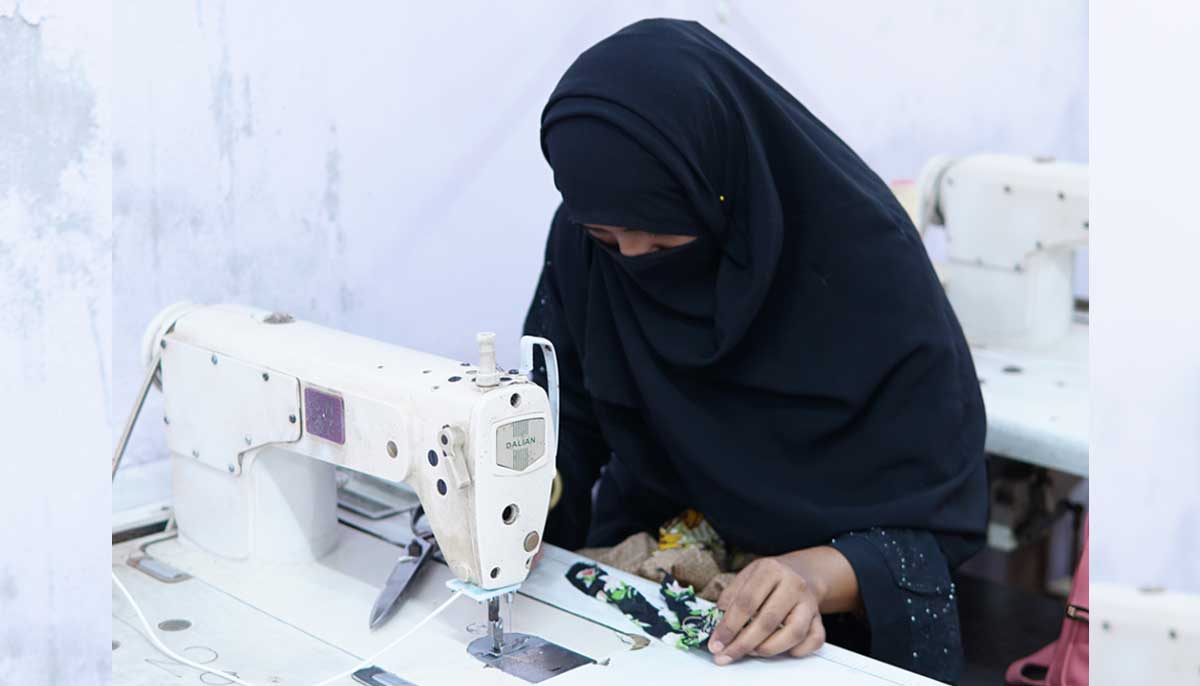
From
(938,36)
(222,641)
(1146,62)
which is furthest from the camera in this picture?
(938,36)

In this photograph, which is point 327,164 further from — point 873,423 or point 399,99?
point 873,423

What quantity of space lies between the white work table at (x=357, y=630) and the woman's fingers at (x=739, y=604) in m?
0.03

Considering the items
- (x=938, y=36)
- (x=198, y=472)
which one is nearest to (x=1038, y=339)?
(x=938, y=36)

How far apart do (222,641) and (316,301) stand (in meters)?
0.87

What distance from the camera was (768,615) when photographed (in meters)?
1.48

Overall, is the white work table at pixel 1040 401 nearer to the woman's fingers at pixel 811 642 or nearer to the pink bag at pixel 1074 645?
the pink bag at pixel 1074 645

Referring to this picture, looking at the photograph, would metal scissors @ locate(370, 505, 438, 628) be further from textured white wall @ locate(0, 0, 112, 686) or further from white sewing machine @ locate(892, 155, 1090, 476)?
white sewing machine @ locate(892, 155, 1090, 476)

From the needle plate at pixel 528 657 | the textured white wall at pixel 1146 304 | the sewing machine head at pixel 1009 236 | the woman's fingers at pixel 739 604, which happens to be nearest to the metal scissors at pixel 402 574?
the needle plate at pixel 528 657

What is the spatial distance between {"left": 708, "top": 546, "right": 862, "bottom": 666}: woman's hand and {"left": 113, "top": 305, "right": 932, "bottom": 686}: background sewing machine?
0.02 meters

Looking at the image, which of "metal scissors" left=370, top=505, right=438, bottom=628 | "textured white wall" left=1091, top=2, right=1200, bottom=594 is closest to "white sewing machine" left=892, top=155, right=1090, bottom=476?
"metal scissors" left=370, top=505, right=438, bottom=628

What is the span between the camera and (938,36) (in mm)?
3492

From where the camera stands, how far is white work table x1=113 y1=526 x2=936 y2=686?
4.79ft

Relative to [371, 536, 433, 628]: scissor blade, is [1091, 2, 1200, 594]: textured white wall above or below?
above

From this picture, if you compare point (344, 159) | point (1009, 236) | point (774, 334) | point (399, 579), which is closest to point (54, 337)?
point (399, 579)
